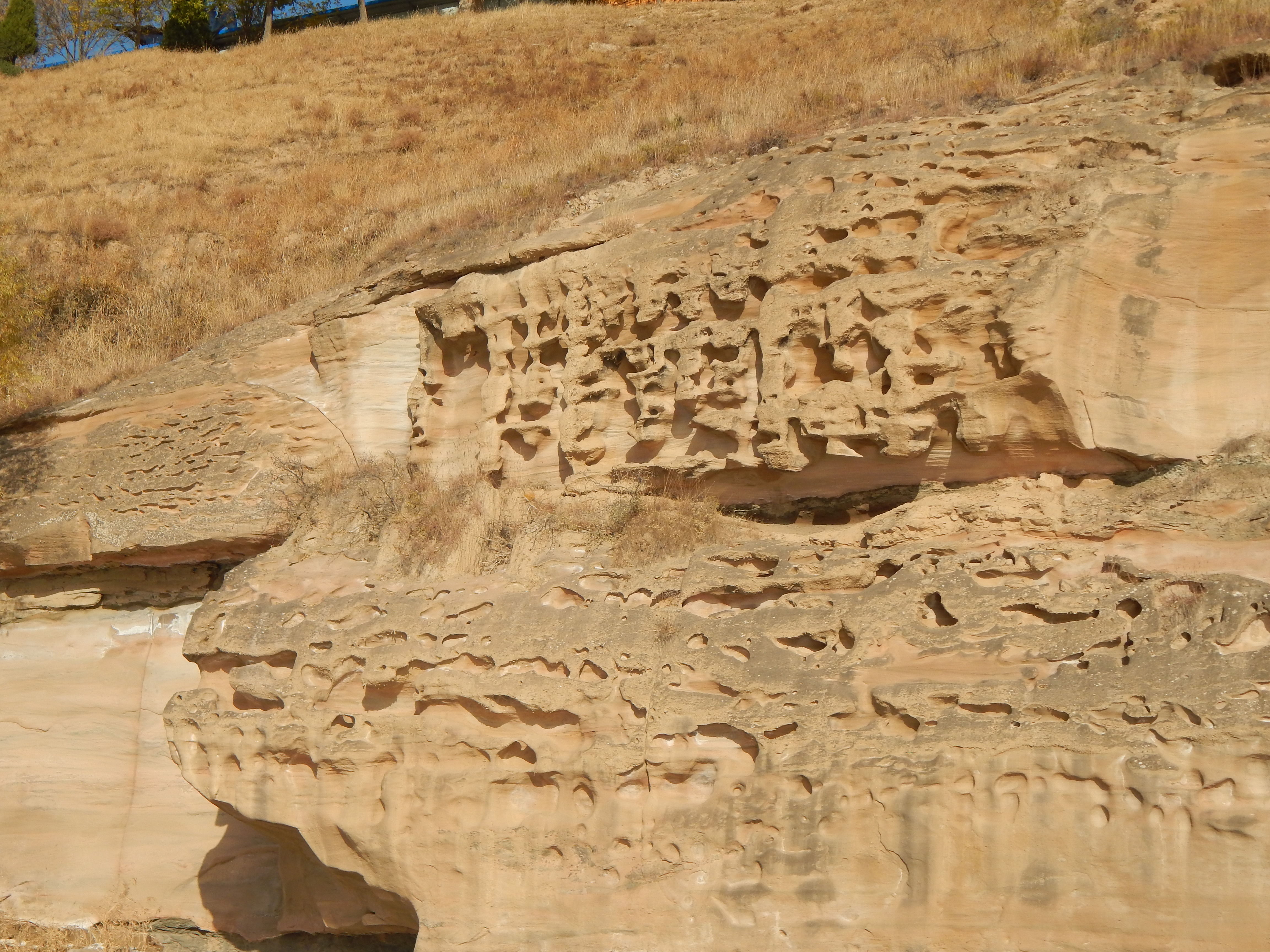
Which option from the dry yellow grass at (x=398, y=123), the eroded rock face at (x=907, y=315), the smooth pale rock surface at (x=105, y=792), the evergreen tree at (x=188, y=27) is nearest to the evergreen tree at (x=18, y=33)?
the evergreen tree at (x=188, y=27)

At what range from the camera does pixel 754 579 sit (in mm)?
6461

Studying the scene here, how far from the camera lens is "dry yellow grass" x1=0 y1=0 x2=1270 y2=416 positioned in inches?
410

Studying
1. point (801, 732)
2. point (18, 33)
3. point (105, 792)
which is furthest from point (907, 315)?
point (18, 33)

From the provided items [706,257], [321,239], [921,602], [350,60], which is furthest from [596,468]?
[350,60]

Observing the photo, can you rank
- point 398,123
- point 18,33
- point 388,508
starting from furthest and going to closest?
point 18,33
point 398,123
point 388,508

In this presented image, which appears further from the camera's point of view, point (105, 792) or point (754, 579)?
point (105, 792)

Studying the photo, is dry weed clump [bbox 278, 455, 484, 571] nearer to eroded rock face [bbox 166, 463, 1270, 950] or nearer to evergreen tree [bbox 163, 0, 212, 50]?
eroded rock face [bbox 166, 463, 1270, 950]

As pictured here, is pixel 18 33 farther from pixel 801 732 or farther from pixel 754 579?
pixel 801 732

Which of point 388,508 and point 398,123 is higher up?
point 398,123

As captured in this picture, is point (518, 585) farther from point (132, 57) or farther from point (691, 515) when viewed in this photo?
point (132, 57)

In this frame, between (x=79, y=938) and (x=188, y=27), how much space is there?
26148 millimetres

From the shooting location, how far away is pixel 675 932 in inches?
221

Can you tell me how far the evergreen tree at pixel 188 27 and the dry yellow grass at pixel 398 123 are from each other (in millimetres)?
3053

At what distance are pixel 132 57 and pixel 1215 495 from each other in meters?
27.6
